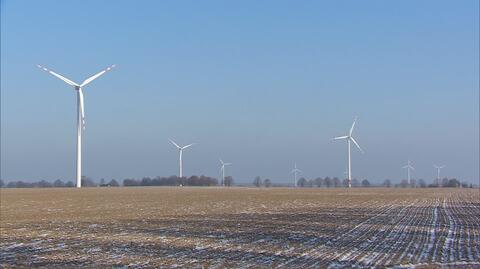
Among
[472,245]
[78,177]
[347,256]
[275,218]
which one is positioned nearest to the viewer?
[347,256]

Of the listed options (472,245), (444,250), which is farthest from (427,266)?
(472,245)

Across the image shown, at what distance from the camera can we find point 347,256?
67.1ft

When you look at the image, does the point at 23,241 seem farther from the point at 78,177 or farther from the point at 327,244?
the point at 78,177

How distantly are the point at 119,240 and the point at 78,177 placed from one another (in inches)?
2953

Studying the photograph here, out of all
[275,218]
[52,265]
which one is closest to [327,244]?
[52,265]

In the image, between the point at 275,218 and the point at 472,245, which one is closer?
the point at 472,245

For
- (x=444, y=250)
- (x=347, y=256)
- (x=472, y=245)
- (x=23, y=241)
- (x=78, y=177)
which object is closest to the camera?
(x=347, y=256)

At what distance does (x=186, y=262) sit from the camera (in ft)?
61.5

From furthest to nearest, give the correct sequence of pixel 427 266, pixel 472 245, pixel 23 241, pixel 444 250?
pixel 23 241 → pixel 472 245 → pixel 444 250 → pixel 427 266

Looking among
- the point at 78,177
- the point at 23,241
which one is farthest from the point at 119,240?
the point at 78,177

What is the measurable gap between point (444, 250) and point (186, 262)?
8798 millimetres

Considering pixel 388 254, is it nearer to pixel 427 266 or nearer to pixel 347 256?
pixel 347 256

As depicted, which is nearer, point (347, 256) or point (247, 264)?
point (247, 264)

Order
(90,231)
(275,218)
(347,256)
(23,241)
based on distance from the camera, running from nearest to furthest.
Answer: (347,256), (23,241), (90,231), (275,218)
